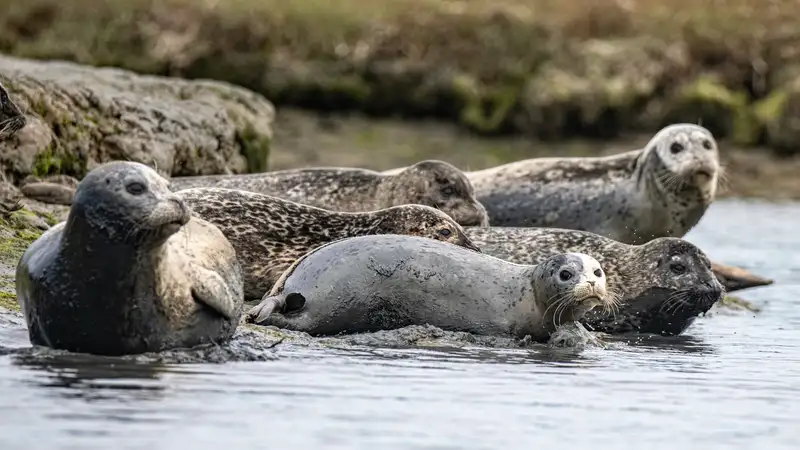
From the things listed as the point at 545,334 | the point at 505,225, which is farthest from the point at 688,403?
the point at 505,225

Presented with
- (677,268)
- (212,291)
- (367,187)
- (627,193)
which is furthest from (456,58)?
(212,291)

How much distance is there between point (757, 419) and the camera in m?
7.52

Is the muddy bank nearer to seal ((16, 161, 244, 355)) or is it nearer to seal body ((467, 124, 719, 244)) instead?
seal body ((467, 124, 719, 244))

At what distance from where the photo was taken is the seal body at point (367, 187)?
42.4 ft

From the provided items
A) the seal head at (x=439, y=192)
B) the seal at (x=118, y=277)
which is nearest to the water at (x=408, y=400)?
the seal at (x=118, y=277)

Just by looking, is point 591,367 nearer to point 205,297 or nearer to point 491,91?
point 205,297

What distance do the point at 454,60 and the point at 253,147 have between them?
1257cm

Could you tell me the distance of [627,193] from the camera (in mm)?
14430

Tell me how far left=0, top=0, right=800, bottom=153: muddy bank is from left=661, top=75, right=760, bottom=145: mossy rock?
21mm

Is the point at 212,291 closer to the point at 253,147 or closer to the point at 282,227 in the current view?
the point at 282,227

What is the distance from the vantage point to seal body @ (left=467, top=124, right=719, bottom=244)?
14.1 metres

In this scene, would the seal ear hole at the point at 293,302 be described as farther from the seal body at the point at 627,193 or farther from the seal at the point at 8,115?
the seal body at the point at 627,193

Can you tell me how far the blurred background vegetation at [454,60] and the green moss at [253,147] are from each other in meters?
8.80

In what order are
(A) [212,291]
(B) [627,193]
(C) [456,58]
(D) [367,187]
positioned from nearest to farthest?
(A) [212,291] < (D) [367,187] < (B) [627,193] < (C) [456,58]
